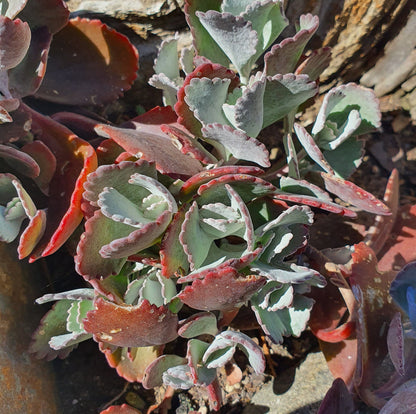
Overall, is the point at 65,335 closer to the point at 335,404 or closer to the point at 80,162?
the point at 80,162

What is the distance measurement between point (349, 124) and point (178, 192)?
1.18 ft

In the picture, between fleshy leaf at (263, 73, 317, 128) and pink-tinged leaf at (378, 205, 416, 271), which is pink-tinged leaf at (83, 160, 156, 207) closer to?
fleshy leaf at (263, 73, 317, 128)

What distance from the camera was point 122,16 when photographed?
1.21 meters

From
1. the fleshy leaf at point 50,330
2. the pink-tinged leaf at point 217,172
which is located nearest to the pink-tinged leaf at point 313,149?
the pink-tinged leaf at point 217,172

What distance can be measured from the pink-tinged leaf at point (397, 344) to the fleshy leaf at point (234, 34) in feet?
1.80

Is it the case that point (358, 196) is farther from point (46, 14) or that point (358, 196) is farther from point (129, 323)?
point (46, 14)

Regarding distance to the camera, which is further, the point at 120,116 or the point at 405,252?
the point at 120,116

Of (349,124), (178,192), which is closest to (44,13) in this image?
(178,192)

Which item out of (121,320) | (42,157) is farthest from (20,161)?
(121,320)

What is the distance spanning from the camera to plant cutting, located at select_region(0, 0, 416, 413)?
0.88m

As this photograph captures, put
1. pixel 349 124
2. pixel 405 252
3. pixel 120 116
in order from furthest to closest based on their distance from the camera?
pixel 120 116
pixel 405 252
pixel 349 124

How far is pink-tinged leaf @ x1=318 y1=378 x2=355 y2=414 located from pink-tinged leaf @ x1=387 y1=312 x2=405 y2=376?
0.11m

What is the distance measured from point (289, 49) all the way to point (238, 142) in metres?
0.22

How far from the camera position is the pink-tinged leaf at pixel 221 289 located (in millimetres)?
816
